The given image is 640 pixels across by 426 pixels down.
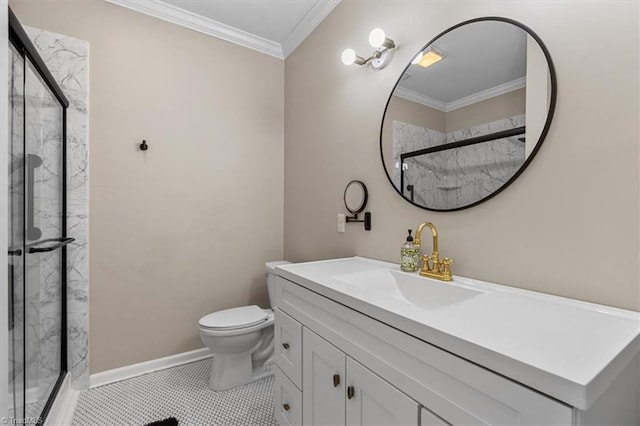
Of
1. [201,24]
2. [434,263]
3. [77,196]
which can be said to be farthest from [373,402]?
[201,24]

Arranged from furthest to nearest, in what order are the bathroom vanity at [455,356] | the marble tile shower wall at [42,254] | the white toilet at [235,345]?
the white toilet at [235,345], the marble tile shower wall at [42,254], the bathroom vanity at [455,356]

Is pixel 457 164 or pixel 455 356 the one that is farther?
pixel 457 164

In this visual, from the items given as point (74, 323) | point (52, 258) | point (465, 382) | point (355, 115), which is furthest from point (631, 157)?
point (74, 323)

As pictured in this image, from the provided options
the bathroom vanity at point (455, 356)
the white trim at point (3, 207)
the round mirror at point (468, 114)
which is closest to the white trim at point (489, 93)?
the round mirror at point (468, 114)

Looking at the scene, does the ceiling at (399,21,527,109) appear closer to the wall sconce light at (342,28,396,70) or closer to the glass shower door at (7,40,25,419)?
the wall sconce light at (342,28,396,70)

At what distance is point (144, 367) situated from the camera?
2.04 metres

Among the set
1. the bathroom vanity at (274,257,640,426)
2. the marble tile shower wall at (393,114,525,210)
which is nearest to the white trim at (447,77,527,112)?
the marble tile shower wall at (393,114,525,210)

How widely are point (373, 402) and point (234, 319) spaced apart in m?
1.26

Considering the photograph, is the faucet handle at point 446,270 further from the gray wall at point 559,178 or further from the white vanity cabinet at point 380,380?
the white vanity cabinet at point 380,380

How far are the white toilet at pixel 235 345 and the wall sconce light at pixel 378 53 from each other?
5.48 ft

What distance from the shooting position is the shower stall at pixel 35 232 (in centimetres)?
115

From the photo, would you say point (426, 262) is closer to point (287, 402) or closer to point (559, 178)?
point (559, 178)

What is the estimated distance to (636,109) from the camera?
788 mm

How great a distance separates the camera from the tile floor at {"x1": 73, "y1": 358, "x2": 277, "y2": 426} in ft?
5.18
